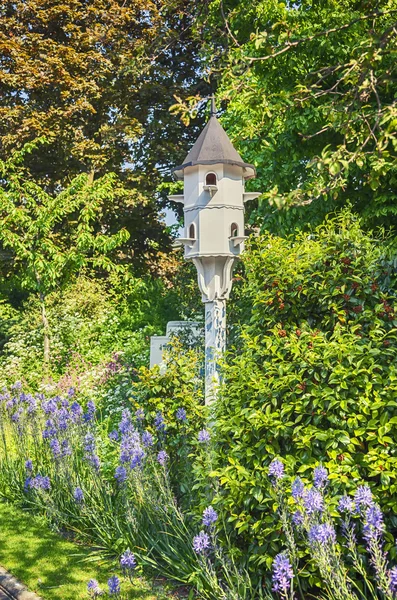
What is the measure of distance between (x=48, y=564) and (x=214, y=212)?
3.00 m

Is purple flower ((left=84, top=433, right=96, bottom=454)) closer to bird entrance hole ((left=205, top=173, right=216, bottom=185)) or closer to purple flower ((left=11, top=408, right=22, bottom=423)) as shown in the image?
purple flower ((left=11, top=408, right=22, bottom=423))

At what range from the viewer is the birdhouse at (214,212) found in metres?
5.45

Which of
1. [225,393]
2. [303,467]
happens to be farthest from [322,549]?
[225,393]

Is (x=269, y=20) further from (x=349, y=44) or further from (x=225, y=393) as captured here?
(x=225, y=393)

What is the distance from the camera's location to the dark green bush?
10.8 ft

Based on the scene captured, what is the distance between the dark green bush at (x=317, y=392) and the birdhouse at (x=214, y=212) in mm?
1243

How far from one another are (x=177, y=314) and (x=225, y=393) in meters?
8.88

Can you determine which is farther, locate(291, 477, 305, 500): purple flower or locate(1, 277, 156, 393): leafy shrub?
locate(1, 277, 156, 393): leafy shrub

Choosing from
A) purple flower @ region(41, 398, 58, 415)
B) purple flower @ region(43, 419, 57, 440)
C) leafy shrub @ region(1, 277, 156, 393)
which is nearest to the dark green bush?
purple flower @ region(43, 419, 57, 440)

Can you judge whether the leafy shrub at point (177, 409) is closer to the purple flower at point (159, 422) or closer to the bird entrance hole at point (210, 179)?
the purple flower at point (159, 422)

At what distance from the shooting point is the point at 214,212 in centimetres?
549

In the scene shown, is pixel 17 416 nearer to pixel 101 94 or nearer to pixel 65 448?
pixel 65 448

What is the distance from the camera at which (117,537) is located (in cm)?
454

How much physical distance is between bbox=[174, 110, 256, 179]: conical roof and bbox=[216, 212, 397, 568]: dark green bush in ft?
5.27
